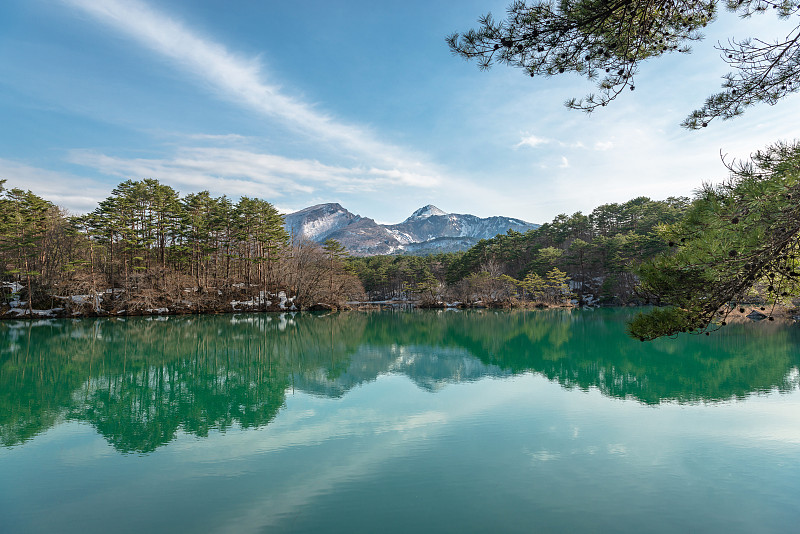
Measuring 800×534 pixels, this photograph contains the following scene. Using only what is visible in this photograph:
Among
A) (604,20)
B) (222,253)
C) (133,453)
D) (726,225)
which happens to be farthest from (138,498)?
(222,253)

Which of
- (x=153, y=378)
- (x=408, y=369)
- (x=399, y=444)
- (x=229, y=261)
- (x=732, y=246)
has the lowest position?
(x=408, y=369)

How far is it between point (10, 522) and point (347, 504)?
331cm

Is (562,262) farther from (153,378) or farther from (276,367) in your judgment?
(153,378)

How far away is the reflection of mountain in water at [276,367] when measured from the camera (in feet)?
26.4

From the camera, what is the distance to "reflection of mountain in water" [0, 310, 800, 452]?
26.4ft

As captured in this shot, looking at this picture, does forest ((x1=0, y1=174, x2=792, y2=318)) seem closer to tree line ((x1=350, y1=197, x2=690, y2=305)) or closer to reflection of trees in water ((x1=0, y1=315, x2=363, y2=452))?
tree line ((x1=350, y1=197, x2=690, y2=305))

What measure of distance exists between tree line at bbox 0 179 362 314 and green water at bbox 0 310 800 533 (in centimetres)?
1900

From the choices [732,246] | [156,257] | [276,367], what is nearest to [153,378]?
[276,367]

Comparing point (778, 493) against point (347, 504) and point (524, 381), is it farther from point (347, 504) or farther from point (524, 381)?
point (524, 381)

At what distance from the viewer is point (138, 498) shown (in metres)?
4.48

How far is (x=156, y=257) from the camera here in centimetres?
3588

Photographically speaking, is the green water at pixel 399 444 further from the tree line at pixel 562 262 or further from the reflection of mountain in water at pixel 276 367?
the tree line at pixel 562 262

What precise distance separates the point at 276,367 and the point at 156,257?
29543 mm

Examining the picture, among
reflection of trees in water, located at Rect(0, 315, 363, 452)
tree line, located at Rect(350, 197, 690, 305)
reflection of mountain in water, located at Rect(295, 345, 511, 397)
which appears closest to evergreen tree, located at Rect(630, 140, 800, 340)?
reflection of mountain in water, located at Rect(295, 345, 511, 397)
